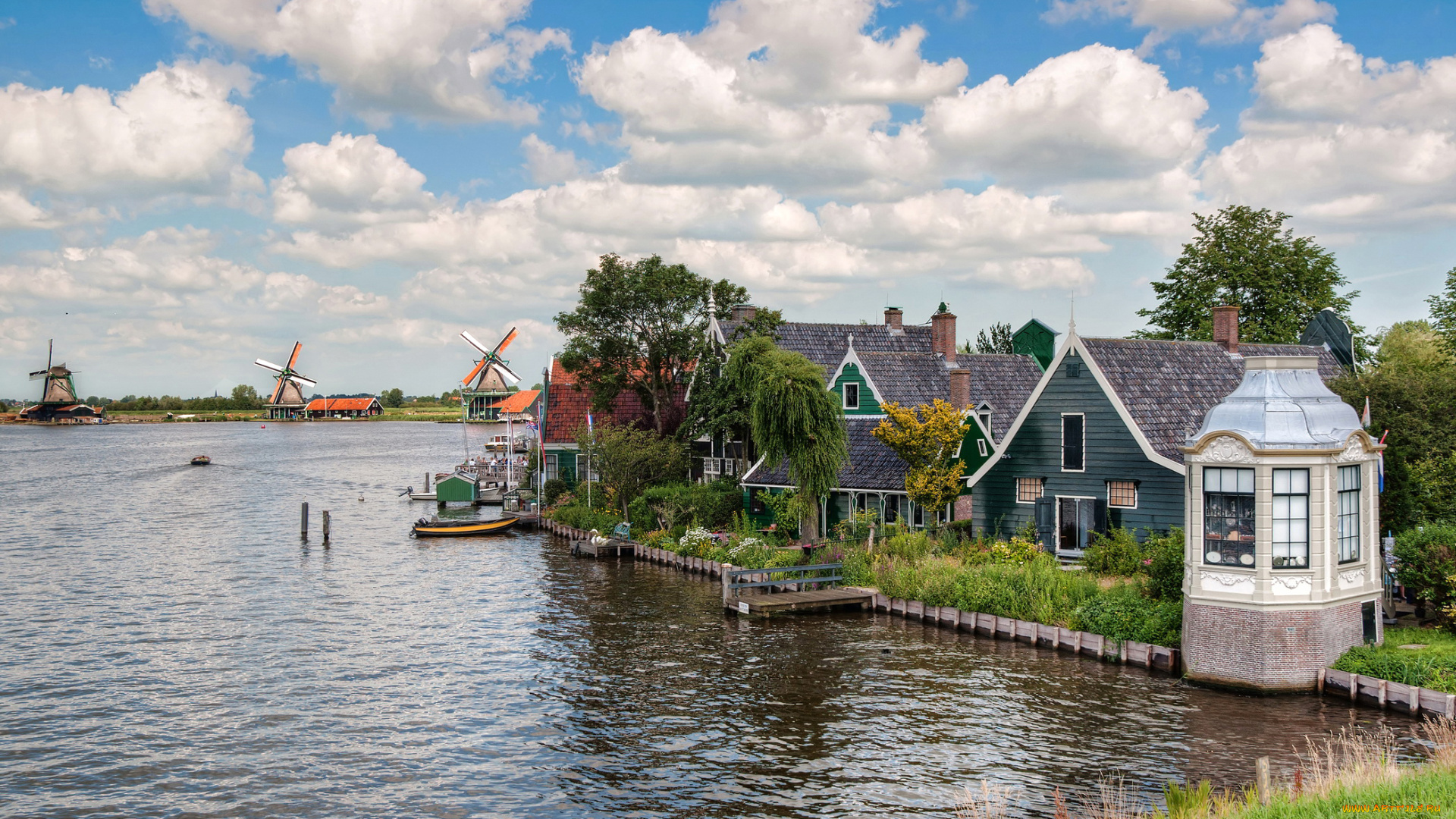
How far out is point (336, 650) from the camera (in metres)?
32.5

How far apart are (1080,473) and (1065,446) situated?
3.37 feet

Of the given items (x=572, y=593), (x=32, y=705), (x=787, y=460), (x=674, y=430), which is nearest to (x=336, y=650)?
(x=32, y=705)

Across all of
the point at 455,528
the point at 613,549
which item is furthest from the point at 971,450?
the point at 455,528

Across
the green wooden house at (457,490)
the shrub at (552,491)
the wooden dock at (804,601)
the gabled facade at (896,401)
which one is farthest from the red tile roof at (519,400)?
the wooden dock at (804,601)

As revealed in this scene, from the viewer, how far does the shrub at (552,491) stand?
222ft

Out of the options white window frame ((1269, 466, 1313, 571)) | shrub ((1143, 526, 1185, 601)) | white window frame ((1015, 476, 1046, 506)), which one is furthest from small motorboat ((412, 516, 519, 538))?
white window frame ((1269, 466, 1313, 571))

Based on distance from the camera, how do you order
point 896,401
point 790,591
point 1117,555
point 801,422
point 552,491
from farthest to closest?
point 552,491 → point 896,401 → point 801,422 → point 790,591 → point 1117,555

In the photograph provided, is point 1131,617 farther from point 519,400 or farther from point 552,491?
point 519,400

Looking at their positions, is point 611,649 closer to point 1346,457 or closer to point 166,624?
point 166,624

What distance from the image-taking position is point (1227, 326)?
1580 inches

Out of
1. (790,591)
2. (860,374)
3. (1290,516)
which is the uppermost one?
(860,374)

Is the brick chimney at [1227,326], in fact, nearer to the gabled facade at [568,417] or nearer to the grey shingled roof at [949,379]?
the grey shingled roof at [949,379]

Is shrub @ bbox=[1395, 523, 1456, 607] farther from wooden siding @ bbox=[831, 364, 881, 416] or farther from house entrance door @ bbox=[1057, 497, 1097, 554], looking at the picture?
wooden siding @ bbox=[831, 364, 881, 416]

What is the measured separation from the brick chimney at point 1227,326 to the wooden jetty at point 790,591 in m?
17.2
